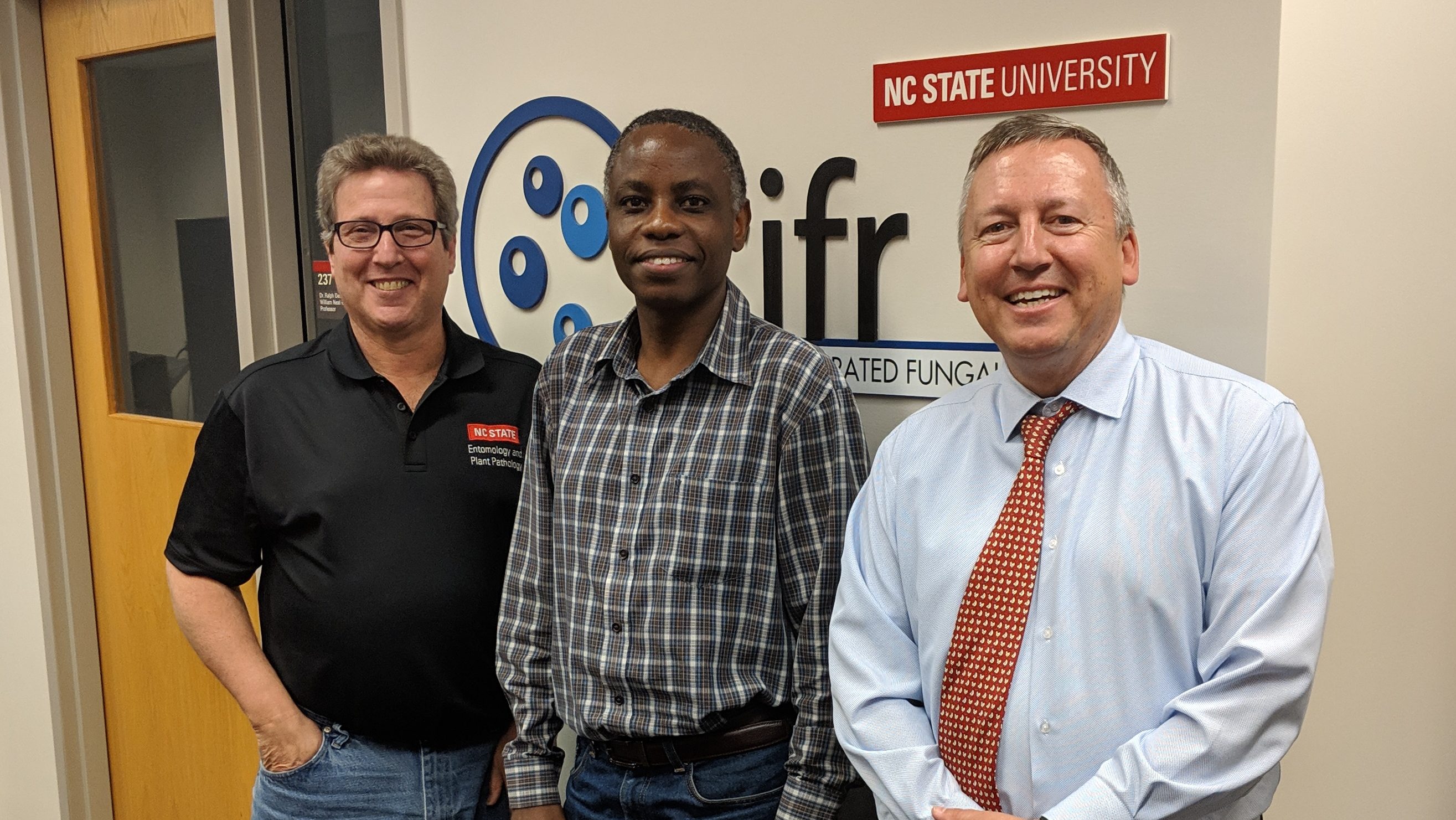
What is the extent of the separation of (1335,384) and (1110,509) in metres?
0.69

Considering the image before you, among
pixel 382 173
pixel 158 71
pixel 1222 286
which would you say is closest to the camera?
pixel 1222 286

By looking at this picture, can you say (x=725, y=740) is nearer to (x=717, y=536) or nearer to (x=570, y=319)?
(x=717, y=536)

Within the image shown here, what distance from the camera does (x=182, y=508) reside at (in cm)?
186

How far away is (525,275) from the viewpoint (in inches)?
89.0

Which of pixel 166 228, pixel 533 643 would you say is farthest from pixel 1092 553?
pixel 166 228

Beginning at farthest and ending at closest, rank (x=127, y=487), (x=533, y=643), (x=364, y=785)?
1. (x=127, y=487)
2. (x=364, y=785)
3. (x=533, y=643)

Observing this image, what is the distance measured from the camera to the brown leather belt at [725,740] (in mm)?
1541

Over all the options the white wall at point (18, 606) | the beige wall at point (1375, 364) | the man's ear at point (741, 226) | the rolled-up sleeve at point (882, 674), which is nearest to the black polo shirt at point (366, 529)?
the man's ear at point (741, 226)

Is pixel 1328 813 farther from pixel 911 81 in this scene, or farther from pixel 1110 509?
pixel 911 81

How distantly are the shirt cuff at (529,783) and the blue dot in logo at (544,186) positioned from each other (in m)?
1.06

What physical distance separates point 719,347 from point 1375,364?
97cm

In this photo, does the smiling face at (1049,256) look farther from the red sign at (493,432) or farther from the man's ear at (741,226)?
the red sign at (493,432)

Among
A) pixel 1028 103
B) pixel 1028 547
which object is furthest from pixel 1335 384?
pixel 1028 547

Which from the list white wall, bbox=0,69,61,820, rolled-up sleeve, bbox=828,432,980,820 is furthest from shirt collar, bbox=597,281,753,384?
white wall, bbox=0,69,61,820
